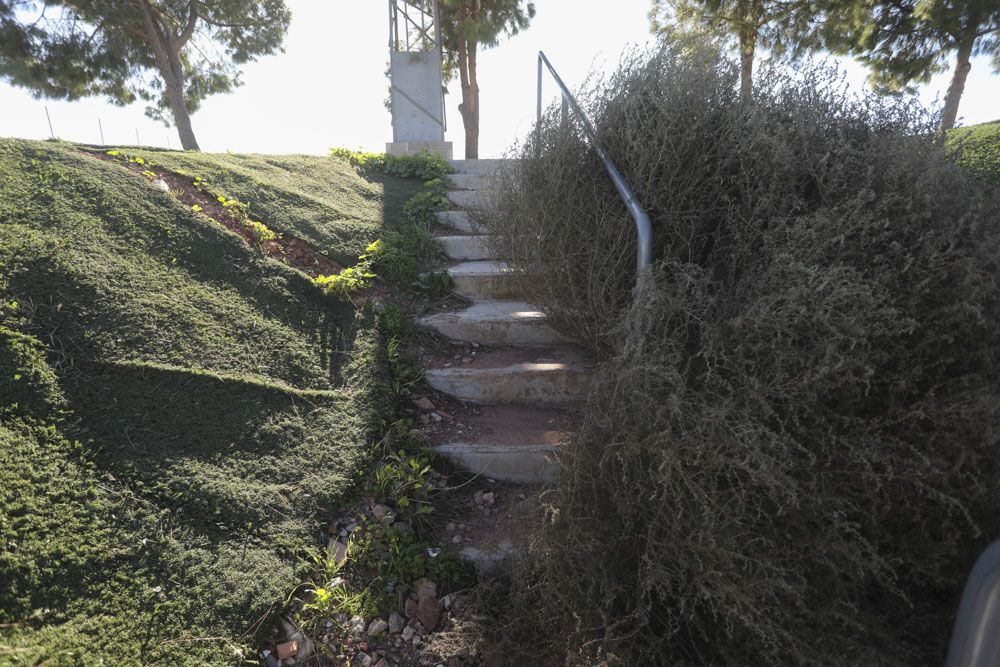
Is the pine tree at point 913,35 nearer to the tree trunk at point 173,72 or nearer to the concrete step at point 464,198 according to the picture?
the concrete step at point 464,198

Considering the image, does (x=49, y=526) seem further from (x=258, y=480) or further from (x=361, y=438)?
(x=361, y=438)

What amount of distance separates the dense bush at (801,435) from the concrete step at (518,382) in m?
0.93

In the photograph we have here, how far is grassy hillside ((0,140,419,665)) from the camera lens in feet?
5.78

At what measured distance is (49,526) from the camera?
5.90ft

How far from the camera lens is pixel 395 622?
6.82 ft

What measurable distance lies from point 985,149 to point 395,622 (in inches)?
188

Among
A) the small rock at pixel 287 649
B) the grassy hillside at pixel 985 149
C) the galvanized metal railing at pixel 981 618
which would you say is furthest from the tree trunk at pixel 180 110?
the galvanized metal railing at pixel 981 618

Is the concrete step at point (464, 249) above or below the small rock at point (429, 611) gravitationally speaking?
above

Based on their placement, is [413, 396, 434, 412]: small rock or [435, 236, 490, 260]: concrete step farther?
[435, 236, 490, 260]: concrete step

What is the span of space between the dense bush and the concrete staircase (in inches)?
20.9

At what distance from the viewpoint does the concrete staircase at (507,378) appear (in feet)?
8.86

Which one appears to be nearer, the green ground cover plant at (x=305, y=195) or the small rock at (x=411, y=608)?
the small rock at (x=411, y=608)

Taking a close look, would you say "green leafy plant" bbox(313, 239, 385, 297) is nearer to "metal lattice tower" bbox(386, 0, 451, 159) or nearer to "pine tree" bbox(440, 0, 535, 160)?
"metal lattice tower" bbox(386, 0, 451, 159)

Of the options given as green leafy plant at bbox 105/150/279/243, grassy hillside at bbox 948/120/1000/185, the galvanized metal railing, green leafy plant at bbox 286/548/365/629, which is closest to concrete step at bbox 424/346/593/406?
green leafy plant at bbox 286/548/365/629
